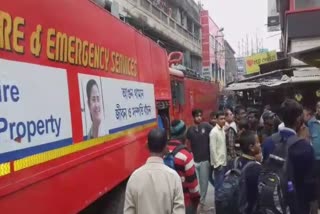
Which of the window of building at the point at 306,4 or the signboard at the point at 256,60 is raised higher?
the window of building at the point at 306,4

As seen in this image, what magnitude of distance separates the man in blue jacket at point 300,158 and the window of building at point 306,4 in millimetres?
10627

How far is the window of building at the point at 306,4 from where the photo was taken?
1401 centimetres

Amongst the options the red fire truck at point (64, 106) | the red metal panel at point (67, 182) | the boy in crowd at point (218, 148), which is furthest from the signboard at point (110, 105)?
the boy in crowd at point (218, 148)

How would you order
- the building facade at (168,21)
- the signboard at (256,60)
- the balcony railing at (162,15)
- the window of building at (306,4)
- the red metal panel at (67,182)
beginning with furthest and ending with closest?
1. the signboard at (256,60)
2. the balcony railing at (162,15)
3. the building facade at (168,21)
4. the window of building at (306,4)
5. the red metal panel at (67,182)

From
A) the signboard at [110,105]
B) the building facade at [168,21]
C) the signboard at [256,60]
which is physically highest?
the building facade at [168,21]

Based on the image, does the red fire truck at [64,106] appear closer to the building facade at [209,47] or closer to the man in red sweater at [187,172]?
the man in red sweater at [187,172]

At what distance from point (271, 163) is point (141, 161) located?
2.81 metres

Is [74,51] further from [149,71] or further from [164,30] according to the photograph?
[164,30]

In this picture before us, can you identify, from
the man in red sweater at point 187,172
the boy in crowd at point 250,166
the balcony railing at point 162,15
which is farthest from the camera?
the balcony railing at point 162,15

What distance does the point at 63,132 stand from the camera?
357cm

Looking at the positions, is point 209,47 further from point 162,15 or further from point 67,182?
point 67,182

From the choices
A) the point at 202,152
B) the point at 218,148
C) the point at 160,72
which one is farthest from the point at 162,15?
the point at 218,148

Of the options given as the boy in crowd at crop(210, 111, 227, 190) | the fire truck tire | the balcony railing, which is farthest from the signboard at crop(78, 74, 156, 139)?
the balcony railing

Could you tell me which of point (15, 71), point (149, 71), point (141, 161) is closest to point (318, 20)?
point (149, 71)
